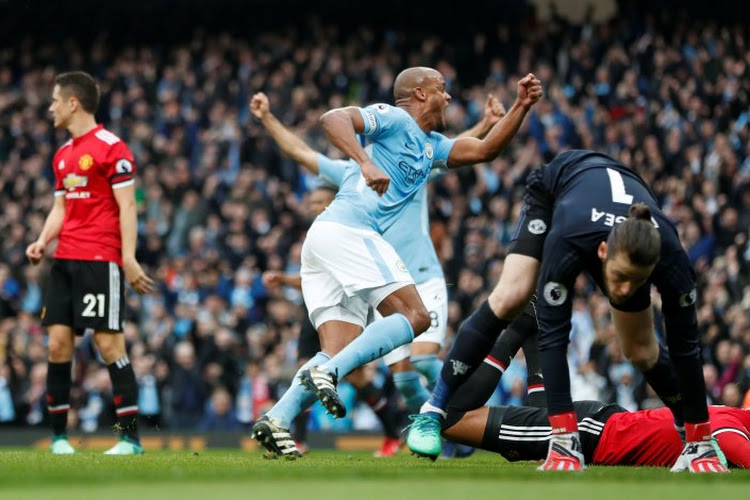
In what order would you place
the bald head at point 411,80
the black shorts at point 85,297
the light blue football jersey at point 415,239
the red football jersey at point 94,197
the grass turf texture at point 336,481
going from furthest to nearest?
the light blue football jersey at point 415,239
the red football jersey at point 94,197
the black shorts at point 85,297
the bald head at point 411,80
the grass turf texture at point 336,481

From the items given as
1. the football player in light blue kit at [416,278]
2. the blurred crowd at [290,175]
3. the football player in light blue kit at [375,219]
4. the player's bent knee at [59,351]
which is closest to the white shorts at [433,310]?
the football player in light blue kit at [416,278]

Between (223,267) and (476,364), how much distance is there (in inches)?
478

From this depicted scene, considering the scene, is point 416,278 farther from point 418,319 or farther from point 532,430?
point 532,430

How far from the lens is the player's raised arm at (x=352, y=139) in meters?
6.82

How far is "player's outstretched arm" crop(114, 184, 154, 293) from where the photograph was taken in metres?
8.86

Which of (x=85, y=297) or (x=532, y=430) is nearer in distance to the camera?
(x=532, y=430)

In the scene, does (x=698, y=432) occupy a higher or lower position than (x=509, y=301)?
lower

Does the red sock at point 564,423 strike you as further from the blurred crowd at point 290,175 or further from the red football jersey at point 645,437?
the blurred crowd at point 290,175

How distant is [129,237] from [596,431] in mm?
3677

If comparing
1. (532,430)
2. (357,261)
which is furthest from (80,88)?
(532,430)

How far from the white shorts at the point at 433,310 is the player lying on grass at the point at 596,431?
2496 millimetres

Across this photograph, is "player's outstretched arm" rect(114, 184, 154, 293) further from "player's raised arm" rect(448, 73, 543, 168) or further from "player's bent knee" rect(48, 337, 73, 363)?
Result: "player's raised arm" rect(448, 73, 543, 168)

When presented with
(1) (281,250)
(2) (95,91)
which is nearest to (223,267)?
(1) (281,250)

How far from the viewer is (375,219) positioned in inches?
296
